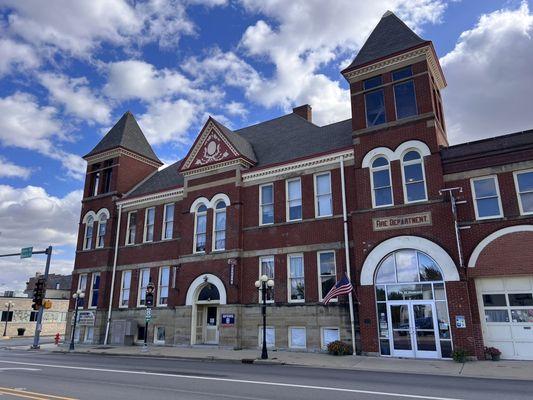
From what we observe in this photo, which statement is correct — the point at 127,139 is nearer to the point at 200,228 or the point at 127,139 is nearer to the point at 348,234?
the point at 200,228

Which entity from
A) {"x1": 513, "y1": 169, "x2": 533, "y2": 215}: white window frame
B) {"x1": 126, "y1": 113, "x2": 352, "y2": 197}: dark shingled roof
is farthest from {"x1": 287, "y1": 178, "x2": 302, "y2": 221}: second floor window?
{"x1": 513, "y1": 169, "x2": 533, "y2": 215}: white window frame

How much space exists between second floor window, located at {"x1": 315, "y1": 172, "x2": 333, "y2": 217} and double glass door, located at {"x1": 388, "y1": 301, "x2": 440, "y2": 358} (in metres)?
6.16

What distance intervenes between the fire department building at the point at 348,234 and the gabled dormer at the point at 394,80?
0.23ft

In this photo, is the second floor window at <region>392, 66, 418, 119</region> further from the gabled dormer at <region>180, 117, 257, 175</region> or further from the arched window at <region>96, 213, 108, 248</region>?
the arched window at <region>96, 213, 108, 248</region>

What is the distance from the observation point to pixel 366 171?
70.2 ft

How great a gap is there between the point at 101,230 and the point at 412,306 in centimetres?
2454

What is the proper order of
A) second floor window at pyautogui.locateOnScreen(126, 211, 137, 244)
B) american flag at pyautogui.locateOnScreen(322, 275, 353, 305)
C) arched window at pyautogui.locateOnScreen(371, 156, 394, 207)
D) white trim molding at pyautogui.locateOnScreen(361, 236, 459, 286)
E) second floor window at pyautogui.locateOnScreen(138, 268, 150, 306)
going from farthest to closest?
second floor window at pyautogui.locateOnScreen(126, 211, 137, 244) < second floor window at pyautogui.locateOnScreen(138, 268, 150, 306) < arched window at pyautogui.locateOnScreen(371, 156, 394, 207) < american flag at pyautogui.locateOnScreen(322, 275, 353, 305) < white trim molding at pyautogui.locateOnScreen(361, 236, 459, 286)

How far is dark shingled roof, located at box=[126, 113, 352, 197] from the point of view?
81.6 feet

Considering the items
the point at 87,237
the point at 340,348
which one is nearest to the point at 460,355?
the point at 340,348

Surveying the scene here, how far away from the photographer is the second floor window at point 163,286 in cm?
2820

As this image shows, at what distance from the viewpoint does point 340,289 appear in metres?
20.1

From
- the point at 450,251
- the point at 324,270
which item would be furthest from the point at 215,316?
the point at 450,251

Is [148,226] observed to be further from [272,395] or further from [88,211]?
[272,395]

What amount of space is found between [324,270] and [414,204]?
577 cm
